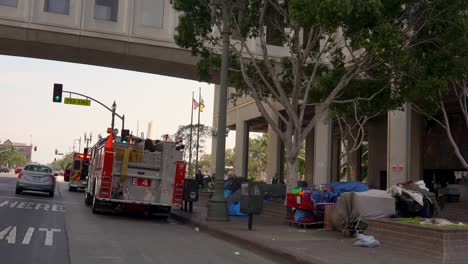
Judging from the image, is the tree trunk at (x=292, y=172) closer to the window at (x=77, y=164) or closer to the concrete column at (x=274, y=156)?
the window at (x=77, y=164)

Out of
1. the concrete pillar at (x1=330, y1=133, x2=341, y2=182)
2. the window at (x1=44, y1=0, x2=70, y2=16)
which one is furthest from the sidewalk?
the concrete pillar at (x1=330, y1=133, x2=341, y2=182)

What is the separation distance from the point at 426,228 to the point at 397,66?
23.0 ft

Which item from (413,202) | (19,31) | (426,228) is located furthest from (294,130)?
(19,31)

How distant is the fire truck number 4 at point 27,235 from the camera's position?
450 inches

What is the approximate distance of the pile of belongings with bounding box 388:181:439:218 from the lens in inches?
541

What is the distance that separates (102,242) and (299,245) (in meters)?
4.24

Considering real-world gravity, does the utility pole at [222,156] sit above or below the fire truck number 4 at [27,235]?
above

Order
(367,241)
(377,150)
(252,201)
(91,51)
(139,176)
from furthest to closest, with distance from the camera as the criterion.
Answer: (377,150)
(91,51)
(139,176)
(252,201)
(367,241)

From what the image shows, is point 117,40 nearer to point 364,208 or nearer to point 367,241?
point 364,208

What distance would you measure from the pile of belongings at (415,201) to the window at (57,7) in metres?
19.6

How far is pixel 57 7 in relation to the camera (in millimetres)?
27672

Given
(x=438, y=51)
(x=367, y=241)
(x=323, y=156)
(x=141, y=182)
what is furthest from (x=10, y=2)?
(x=367, y=241)

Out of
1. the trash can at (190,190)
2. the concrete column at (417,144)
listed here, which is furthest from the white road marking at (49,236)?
the concrete column at (417,144)

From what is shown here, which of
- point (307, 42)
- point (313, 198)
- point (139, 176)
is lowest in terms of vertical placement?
point (313, 198)
